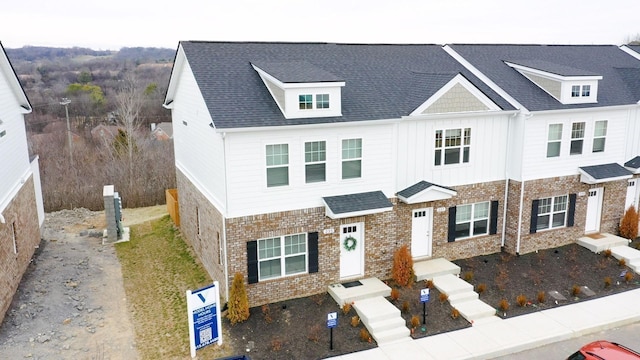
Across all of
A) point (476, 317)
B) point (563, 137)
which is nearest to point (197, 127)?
point (476, 317)

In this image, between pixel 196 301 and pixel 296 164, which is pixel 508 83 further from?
pixel 196 301

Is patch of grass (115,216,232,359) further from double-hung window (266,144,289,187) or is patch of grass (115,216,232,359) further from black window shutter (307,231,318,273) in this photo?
double-hung window (266,144,289,187)

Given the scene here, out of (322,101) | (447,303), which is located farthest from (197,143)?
(447,303)

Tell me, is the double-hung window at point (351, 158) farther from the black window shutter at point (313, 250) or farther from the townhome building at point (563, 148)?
the townhome building at point (563, 148)

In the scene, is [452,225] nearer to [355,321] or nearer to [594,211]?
[355,321]

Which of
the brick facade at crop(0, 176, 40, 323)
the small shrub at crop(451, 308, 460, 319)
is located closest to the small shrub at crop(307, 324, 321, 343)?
the small shrub at crop(451, 308, 460, 319)
